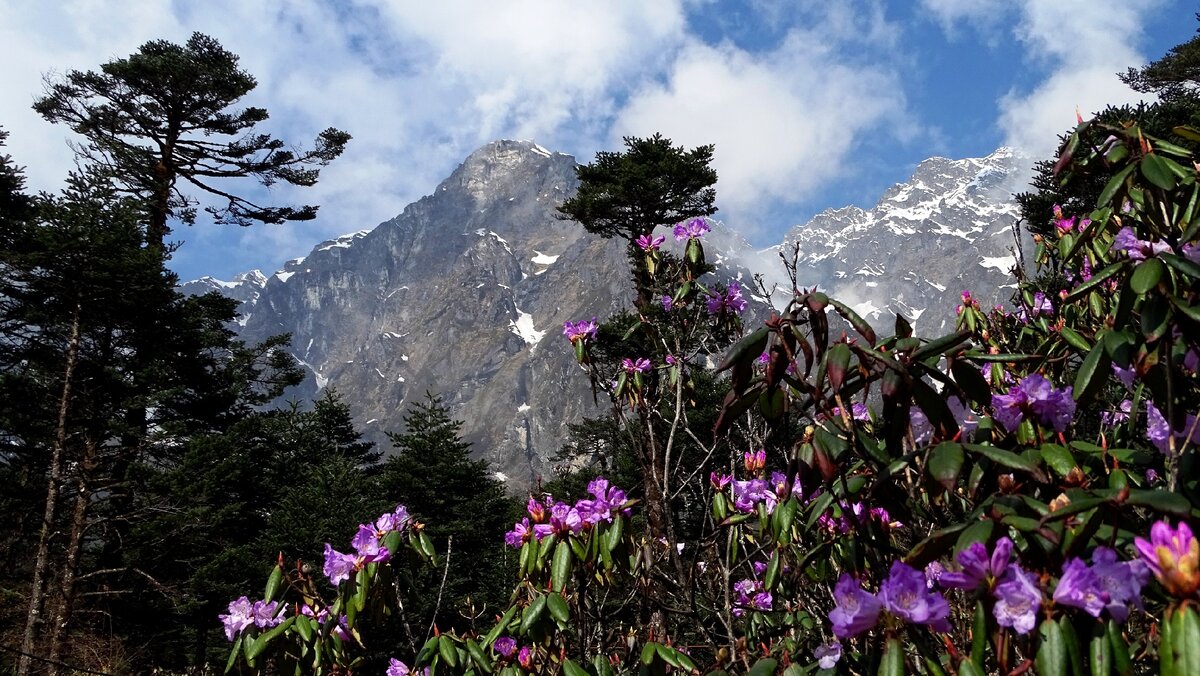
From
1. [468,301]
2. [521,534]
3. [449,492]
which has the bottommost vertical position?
[521,534]

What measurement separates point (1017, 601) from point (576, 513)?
46.0 inches

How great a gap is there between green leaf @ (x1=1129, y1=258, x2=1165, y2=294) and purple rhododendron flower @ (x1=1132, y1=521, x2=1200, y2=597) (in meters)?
0.38

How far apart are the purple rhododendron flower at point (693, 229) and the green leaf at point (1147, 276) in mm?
2973

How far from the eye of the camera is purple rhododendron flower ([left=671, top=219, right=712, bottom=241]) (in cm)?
394

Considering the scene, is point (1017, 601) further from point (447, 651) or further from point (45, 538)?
point (45, 538)

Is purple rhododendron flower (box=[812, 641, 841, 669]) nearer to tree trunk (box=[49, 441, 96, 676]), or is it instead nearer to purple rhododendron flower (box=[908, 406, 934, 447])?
purple rhododendron flower (box=[908, 406, 934, 447])

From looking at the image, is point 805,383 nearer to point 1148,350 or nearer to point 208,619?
point 1148,350

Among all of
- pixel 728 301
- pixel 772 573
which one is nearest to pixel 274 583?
pixel 772 573

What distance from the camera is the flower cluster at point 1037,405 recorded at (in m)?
1.17

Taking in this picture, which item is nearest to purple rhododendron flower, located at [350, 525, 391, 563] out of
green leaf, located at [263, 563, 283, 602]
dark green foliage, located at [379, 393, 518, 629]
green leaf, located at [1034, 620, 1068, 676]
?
green leaf, located at [263, 563, 283, 602]

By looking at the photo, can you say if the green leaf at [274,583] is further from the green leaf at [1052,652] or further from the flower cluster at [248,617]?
the green leaf at [1052,652]

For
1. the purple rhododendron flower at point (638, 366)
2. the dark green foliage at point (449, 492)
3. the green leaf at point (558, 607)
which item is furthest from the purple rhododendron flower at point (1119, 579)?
the dark green foliage at point (449, 492)

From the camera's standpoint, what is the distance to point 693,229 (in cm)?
397

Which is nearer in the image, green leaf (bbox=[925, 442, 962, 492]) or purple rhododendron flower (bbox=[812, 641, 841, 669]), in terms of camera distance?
green leaf (bbox=[925, 442, 962, 492])
